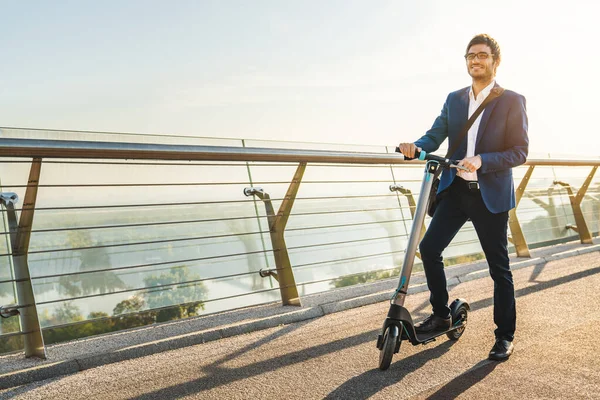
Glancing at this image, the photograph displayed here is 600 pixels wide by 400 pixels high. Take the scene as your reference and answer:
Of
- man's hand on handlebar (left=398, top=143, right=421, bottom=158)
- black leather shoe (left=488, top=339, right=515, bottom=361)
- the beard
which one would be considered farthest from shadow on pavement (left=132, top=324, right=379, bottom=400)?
the beard

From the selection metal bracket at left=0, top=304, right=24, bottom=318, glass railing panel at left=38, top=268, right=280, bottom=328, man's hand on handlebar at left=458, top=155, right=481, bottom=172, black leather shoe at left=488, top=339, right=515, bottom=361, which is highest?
man's hand on handlebar at left=458, top=155, right=481, bottom=172

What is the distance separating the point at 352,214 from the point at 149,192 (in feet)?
7.06

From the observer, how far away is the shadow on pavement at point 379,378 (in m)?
2.88

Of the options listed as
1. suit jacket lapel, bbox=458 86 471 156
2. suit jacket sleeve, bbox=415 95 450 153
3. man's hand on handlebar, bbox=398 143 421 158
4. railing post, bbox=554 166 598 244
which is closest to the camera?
man's hand on handlebar, bbox=398 143 421 158

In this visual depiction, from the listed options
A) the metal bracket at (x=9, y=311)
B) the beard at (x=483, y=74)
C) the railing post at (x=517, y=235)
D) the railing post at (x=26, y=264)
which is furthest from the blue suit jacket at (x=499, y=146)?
the railing post at (x=517, y=235)

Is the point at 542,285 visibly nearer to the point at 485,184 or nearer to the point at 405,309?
the point at 485,184

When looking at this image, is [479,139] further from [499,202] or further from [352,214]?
[352,214]

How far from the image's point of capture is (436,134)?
155 inches

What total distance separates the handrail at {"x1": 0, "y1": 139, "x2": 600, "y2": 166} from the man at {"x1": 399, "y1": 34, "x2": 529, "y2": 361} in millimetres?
1271

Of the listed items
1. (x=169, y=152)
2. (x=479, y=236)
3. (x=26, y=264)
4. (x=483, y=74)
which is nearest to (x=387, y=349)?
(x=479, y=236)

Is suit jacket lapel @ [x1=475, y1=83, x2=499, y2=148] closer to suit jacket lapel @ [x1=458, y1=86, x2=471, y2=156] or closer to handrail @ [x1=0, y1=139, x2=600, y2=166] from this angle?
suit jacket lapel @ [x1=458, y1=86, x2=471, y2=156]

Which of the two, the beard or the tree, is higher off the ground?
the beard

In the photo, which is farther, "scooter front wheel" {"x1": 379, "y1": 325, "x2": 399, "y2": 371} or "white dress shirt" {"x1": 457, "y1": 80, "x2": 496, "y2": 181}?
"white dress shirt" {"x1": 457, "y1": 80, "x2": 496, "y2": 181}

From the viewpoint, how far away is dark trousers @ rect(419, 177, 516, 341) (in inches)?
144
